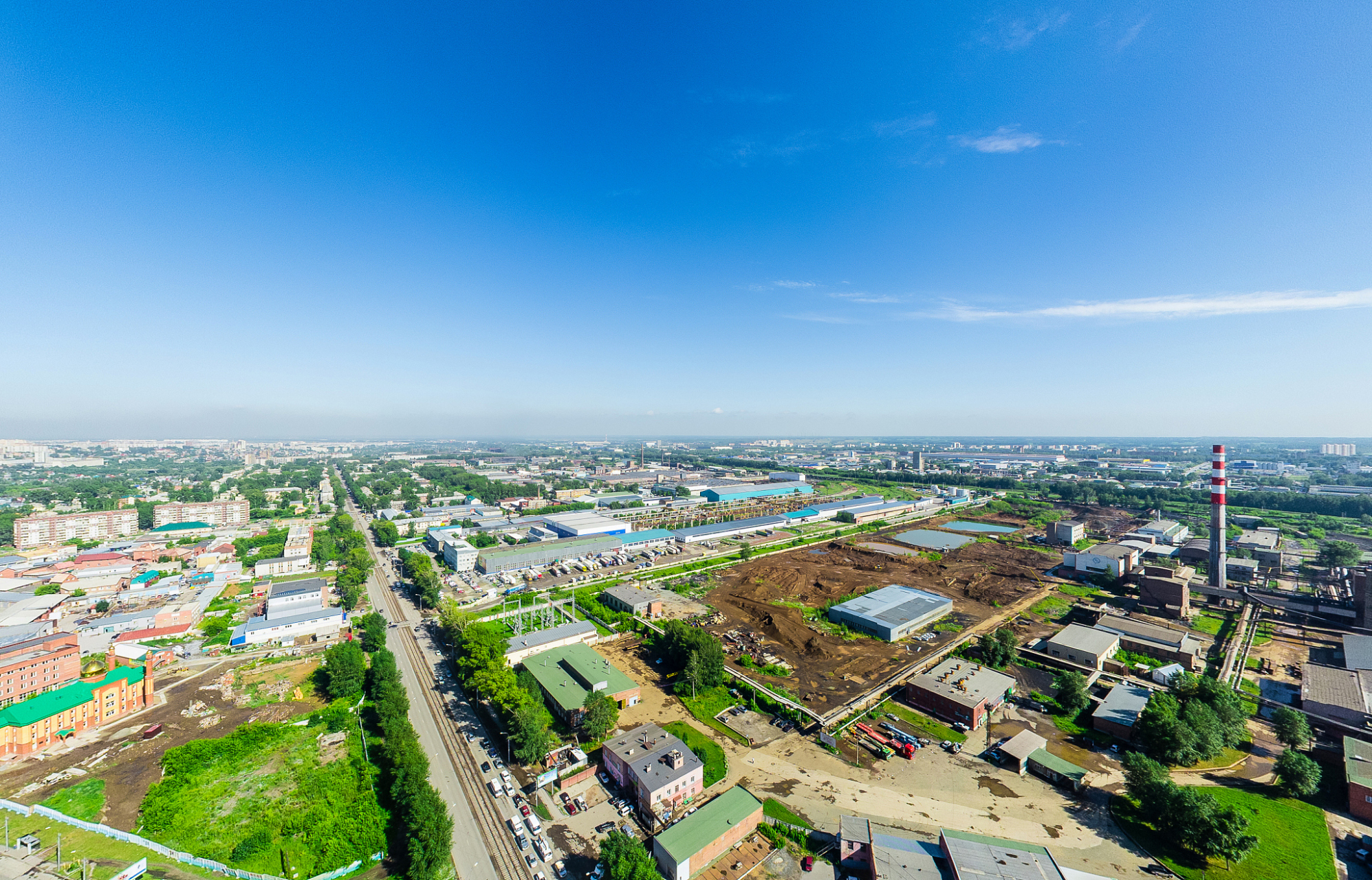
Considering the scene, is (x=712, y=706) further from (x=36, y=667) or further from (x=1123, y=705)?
(x=36, y=667)

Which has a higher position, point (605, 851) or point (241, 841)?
point (605, 851)

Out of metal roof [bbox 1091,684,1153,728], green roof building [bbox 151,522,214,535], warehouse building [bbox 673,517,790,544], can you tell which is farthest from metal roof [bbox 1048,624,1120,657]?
green roof building [bbox 151,522,214,535]

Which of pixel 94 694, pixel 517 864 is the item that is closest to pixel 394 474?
pixel 94 694

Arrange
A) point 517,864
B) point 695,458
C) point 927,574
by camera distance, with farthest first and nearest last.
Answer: point 695,458 < point 927,574 < point 517,864

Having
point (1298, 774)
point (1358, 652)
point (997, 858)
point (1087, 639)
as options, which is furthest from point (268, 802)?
point (1358, 652)

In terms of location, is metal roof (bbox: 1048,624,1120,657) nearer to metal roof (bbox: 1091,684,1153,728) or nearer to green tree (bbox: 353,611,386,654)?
metal roof (bbox: 1091,684,1153,728)

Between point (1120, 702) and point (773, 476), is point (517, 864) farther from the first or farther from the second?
point (773, 476)

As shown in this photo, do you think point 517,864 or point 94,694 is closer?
point 517,864
